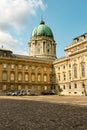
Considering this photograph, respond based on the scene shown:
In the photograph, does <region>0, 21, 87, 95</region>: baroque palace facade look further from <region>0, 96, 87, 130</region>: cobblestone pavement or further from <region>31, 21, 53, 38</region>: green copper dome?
<region>0, 96, 87, 130</region>: cobblestone pavement

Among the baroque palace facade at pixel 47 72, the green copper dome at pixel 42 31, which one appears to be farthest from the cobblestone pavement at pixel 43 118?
the green copper dome at pixel 42 31

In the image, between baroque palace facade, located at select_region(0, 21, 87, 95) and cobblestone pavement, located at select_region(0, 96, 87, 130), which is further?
baroque palace facade, located at select_region(0, 21, 87, 95)

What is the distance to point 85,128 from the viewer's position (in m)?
10.7

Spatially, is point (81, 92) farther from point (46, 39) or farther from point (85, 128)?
point (85, 128)

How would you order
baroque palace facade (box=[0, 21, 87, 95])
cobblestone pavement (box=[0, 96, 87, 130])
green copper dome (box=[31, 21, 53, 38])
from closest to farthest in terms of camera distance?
cobblestone pavement (box=[0, 96, 87, 130])
baroque palace facade (box=[0, 21, 87, 95])
green copper dome (box=[31, 21, 53, 38])

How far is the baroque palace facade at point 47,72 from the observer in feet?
248

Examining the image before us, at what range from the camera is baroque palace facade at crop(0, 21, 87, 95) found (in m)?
75.5

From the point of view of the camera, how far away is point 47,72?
9356 centimetres

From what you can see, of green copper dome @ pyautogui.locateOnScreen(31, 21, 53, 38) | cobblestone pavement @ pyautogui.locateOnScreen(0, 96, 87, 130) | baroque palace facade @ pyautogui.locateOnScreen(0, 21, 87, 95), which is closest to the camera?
cobblestone pavement @ pyautogui.locateOnScreen(0, 96, 87, 130)

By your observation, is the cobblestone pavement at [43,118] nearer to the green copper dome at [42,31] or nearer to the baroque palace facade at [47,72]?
the baroque palace facade at [47,72]

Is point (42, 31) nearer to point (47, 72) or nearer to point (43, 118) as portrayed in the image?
point (47, 72)

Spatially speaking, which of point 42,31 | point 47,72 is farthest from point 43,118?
point 42,31

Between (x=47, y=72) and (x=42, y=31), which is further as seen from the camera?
(x=42, y=31)

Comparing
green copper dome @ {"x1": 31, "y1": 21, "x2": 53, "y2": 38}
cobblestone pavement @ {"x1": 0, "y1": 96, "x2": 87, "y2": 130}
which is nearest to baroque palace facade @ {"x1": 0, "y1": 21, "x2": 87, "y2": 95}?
green copper dome @ {"x1": 31, "y1": 21, "x2": 53, "y2": 38}
